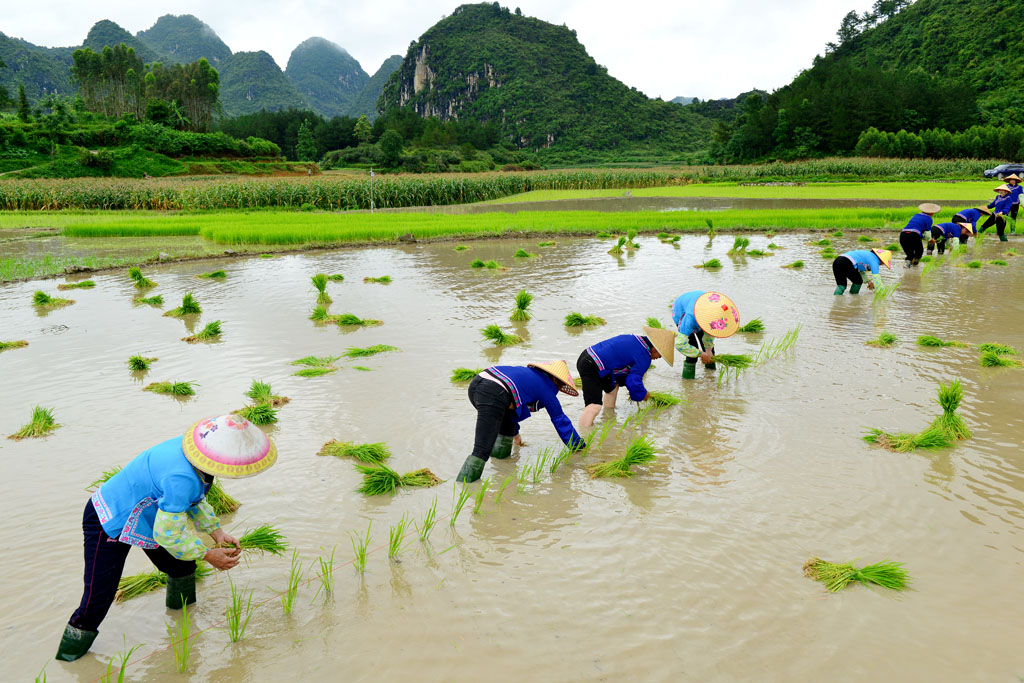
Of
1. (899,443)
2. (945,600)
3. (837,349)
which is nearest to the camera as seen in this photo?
(945,600)

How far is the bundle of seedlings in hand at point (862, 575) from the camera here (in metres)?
3.06

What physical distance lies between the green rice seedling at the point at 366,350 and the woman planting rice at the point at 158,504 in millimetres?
4526

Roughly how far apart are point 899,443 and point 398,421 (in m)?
3.89

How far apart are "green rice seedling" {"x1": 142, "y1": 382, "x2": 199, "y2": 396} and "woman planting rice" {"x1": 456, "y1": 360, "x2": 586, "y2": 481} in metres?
3.31

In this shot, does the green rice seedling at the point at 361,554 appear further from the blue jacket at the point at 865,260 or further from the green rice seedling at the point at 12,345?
the blue jacket at the point at 865,260

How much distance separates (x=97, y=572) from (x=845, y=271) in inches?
403

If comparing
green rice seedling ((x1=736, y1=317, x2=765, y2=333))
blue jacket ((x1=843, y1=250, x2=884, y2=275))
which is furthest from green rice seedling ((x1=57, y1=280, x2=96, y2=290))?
blue jacket ((x1=843, y1=250, x2=884, y2=275))

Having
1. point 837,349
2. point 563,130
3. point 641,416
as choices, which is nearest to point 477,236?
point 837,349

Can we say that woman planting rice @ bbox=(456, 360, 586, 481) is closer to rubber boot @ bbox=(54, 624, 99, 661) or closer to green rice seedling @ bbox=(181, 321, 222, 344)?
rubber boot @ bbox=(54, 624, 99, 661)

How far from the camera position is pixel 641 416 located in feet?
17.7

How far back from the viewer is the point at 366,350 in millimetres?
7379

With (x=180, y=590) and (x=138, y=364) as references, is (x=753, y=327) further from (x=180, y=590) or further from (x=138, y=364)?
(x=138, y=364)

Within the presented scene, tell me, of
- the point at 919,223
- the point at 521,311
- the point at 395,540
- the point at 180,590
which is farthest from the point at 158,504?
the point at 919,223

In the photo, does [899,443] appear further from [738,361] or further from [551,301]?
[551,301]
